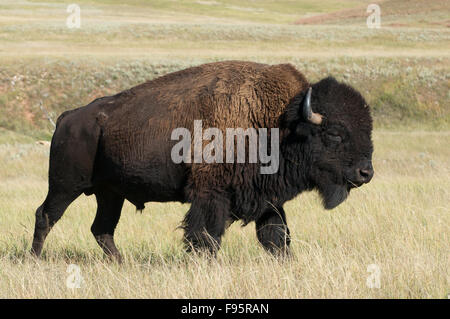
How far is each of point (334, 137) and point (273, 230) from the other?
3.19 ft

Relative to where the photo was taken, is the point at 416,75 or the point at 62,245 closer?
the point at 62,245

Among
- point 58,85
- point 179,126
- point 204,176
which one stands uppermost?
point 179,126

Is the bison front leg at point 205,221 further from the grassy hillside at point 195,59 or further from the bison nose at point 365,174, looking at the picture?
the grassy hillside at point 195,59

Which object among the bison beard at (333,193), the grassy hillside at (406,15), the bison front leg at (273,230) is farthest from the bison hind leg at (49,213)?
the grassy hillside at (406,15)

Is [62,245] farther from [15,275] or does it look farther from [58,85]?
[58,85]

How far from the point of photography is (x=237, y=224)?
7.88 meters

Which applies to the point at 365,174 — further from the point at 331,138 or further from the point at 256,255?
the point at 256,255

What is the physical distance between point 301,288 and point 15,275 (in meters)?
2.19

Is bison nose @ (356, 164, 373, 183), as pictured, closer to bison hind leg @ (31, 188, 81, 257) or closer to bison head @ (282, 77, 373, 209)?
bison head @ (282, 77, 373, 209)

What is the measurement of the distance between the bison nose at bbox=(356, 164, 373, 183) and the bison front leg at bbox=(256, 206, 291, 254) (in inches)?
29.7

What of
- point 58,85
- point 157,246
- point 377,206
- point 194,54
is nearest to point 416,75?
point 194,54

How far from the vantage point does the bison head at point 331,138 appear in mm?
5273

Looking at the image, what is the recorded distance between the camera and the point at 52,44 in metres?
37.7

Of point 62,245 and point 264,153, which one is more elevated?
point 264,153
